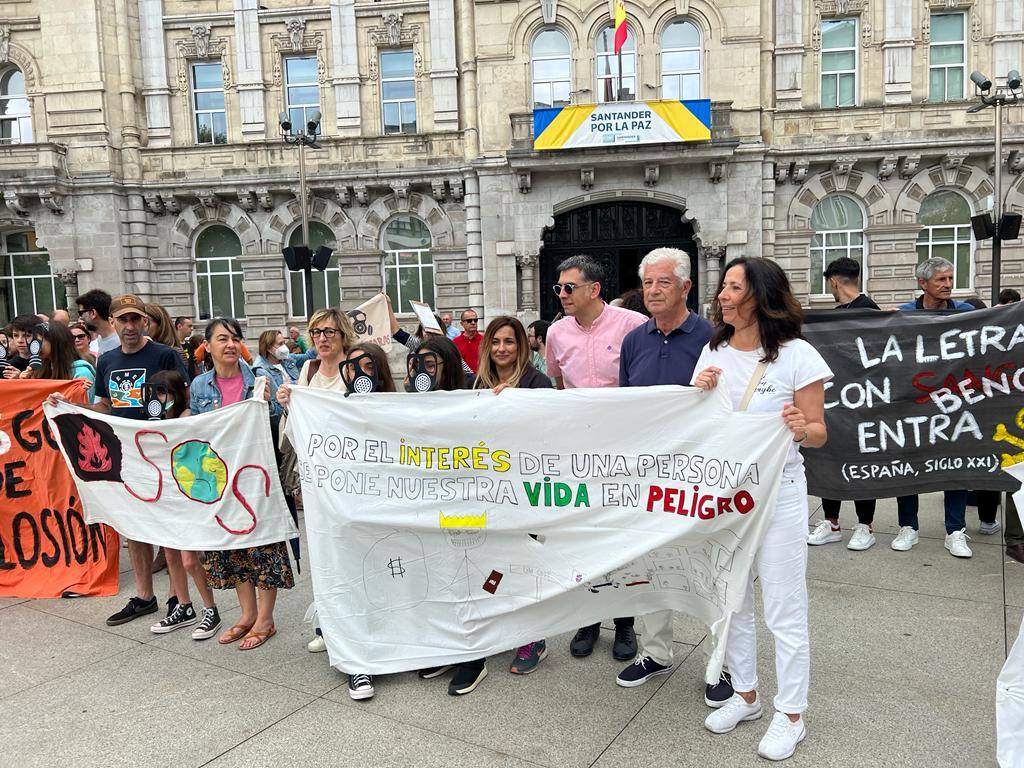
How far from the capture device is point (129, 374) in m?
4.71

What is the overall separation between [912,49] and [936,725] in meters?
19.7

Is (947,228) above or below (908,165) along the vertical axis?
below

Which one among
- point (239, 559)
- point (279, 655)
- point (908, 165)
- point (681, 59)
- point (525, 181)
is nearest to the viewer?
point (279, 655)

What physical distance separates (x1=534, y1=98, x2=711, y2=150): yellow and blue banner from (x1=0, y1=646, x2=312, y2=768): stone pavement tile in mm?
15852

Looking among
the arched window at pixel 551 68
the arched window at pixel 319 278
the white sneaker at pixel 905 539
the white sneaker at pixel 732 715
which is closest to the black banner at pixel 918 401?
the white sneaker at pixel 905 539

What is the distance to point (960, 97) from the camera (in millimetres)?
18125

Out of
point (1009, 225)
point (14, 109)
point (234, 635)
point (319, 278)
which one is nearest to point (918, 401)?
point (234, 635)

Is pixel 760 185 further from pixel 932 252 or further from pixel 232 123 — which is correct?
pixel 232 123

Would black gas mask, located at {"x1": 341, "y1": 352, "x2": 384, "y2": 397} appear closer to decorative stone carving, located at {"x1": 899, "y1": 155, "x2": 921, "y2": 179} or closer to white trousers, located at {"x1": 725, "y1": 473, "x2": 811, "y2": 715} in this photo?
white trousers, located at {"x1": 725, "y1": 473, "x2": 811, "y2": 715}

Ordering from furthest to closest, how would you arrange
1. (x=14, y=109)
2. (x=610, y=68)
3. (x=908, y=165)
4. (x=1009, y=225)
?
(x=14, y=109) < (x=610, y=68) < (x=908, y=165) < (x=1009, y=225)

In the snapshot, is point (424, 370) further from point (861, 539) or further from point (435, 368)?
point (861, 539)

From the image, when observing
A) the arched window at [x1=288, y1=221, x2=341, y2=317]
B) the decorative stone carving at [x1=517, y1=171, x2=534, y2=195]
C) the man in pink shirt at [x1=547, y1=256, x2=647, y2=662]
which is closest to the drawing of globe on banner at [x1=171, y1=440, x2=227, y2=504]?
the man in pink shirt at [x1=547, y1=256, x2=647, y2=662]

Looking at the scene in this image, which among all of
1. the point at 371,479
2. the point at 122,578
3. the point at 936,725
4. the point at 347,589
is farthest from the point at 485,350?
the point at 122,578

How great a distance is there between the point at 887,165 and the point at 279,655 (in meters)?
19.0
